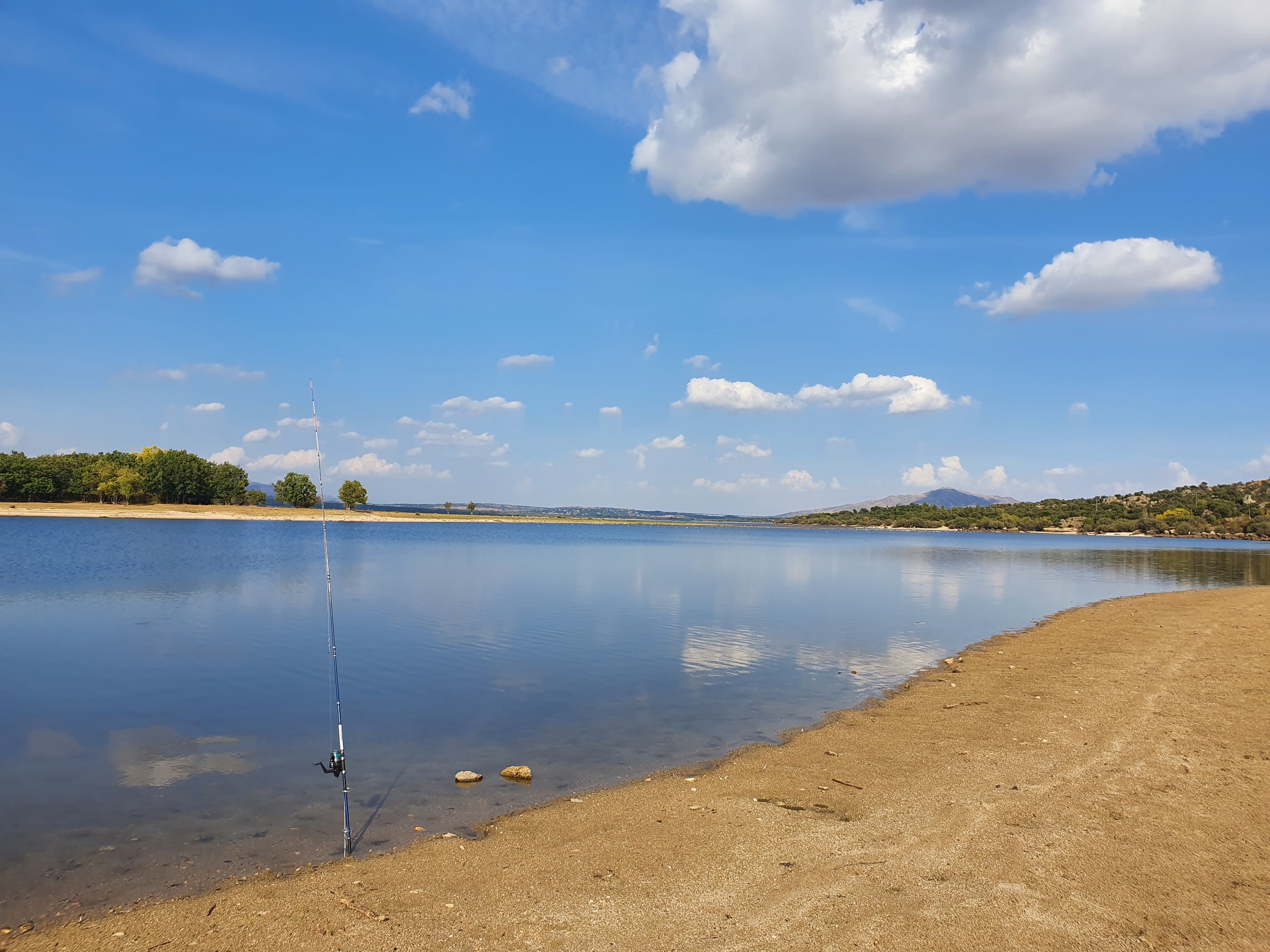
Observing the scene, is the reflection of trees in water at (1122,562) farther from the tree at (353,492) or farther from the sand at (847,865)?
the tree at (353,492)

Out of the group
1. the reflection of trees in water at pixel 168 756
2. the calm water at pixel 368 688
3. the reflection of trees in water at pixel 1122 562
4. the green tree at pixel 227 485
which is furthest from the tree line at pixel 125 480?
the reflection of trees in water at pixel 168 756

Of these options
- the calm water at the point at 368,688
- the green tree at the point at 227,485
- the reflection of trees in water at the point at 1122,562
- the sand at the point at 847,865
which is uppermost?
the green tree at the point at 227,485

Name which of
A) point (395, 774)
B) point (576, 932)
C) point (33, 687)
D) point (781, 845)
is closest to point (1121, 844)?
point (781, 845)

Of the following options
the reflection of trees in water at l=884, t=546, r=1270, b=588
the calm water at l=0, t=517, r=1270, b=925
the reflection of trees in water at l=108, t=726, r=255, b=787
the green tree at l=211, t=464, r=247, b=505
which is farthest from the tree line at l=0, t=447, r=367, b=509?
the reflection of trees in water at l=108, t=726, r=255, b=787

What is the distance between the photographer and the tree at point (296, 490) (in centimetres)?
16675

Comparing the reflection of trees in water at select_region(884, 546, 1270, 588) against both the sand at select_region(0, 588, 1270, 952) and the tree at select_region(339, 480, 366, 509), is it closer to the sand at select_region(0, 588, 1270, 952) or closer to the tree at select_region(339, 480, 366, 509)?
the sand at select_region(0, 588, 1270, 952)

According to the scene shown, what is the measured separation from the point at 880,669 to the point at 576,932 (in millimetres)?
14923

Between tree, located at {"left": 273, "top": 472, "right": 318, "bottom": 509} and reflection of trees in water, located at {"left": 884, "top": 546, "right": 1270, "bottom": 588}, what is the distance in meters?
132

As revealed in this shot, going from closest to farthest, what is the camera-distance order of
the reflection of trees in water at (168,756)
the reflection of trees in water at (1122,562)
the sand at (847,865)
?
the sand at (847,865)
the reflection of trees in water at (168,756)
the reflection of trees in water at (1122,562)

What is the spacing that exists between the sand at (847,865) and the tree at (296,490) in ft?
565

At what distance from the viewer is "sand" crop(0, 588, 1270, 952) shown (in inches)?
245

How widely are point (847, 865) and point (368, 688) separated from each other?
12.2 metres

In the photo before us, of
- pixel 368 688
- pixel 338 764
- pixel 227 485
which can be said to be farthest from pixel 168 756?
pixel 227 485

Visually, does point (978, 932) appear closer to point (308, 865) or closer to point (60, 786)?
point (308, 865)
